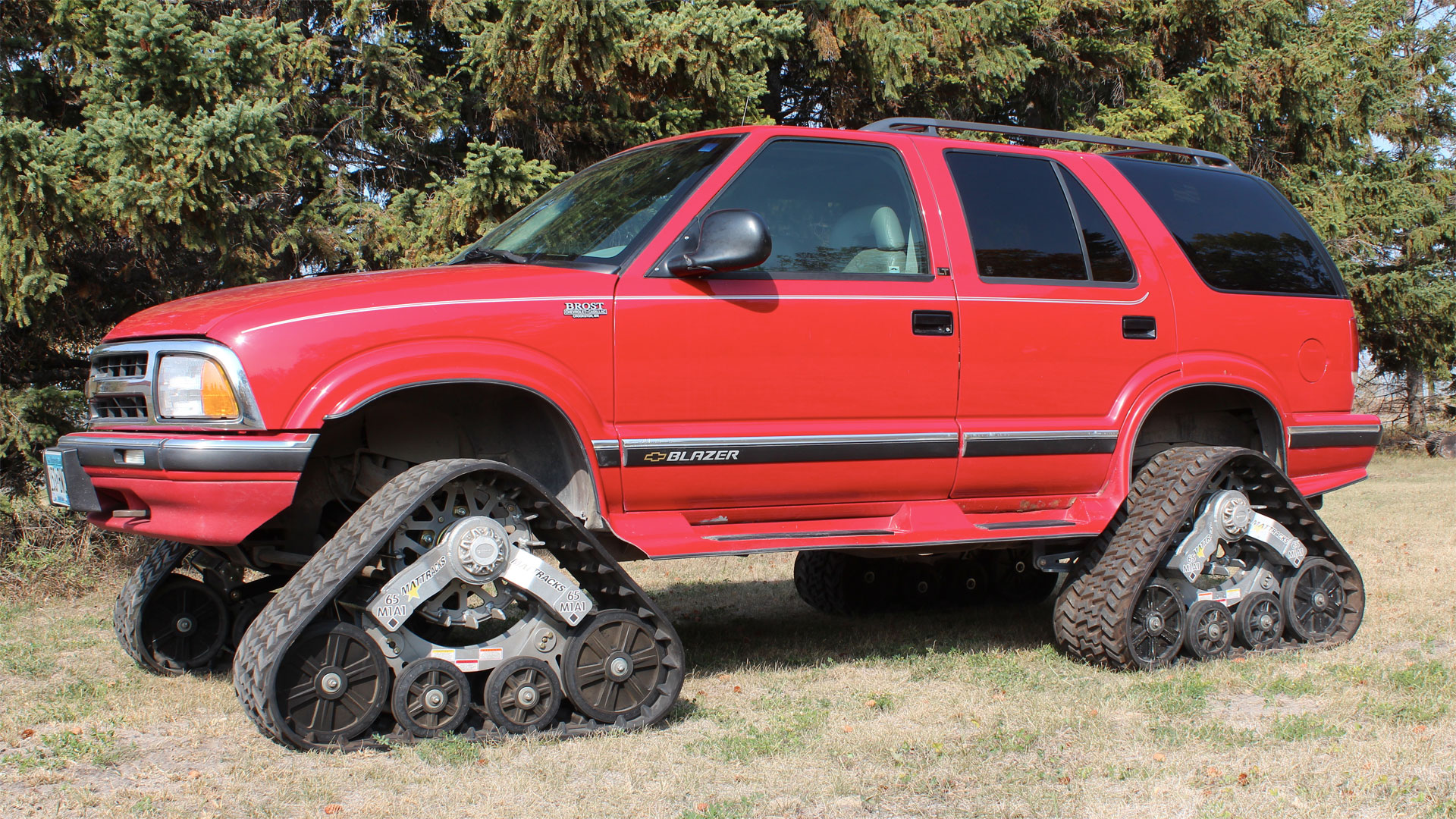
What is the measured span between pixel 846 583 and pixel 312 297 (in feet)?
12.6

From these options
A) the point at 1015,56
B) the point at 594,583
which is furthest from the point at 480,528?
the point at 1015,56

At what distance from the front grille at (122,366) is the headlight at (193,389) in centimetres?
12

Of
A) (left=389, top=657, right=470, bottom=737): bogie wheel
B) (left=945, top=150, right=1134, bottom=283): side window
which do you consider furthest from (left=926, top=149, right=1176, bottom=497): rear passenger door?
(left=389, top=657, right=470, bottom=737): bogie wheel

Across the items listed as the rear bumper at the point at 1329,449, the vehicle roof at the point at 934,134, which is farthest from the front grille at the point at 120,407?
the rear bumper at the point at 1329,449

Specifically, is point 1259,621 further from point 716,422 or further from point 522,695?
point 522,695

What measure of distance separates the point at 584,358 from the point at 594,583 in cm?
80

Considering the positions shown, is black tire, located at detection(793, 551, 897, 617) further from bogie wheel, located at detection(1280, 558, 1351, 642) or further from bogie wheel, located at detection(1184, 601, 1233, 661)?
bogie wheel, located at detection(1280, 558, 1351, 642)

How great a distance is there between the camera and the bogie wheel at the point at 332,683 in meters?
3.75

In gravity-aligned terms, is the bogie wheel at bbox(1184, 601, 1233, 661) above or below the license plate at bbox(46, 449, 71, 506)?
below

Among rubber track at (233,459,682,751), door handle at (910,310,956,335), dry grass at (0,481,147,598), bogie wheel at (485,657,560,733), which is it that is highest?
door handle at (910,310,956,335)

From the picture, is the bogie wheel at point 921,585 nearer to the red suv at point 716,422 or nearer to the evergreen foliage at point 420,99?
the red suv at point 716,422

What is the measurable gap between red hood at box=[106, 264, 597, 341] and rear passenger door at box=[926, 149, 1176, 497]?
5.68 feet

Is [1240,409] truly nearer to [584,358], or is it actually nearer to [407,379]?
[584,358]

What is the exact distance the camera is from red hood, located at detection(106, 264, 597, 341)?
12.6ft
